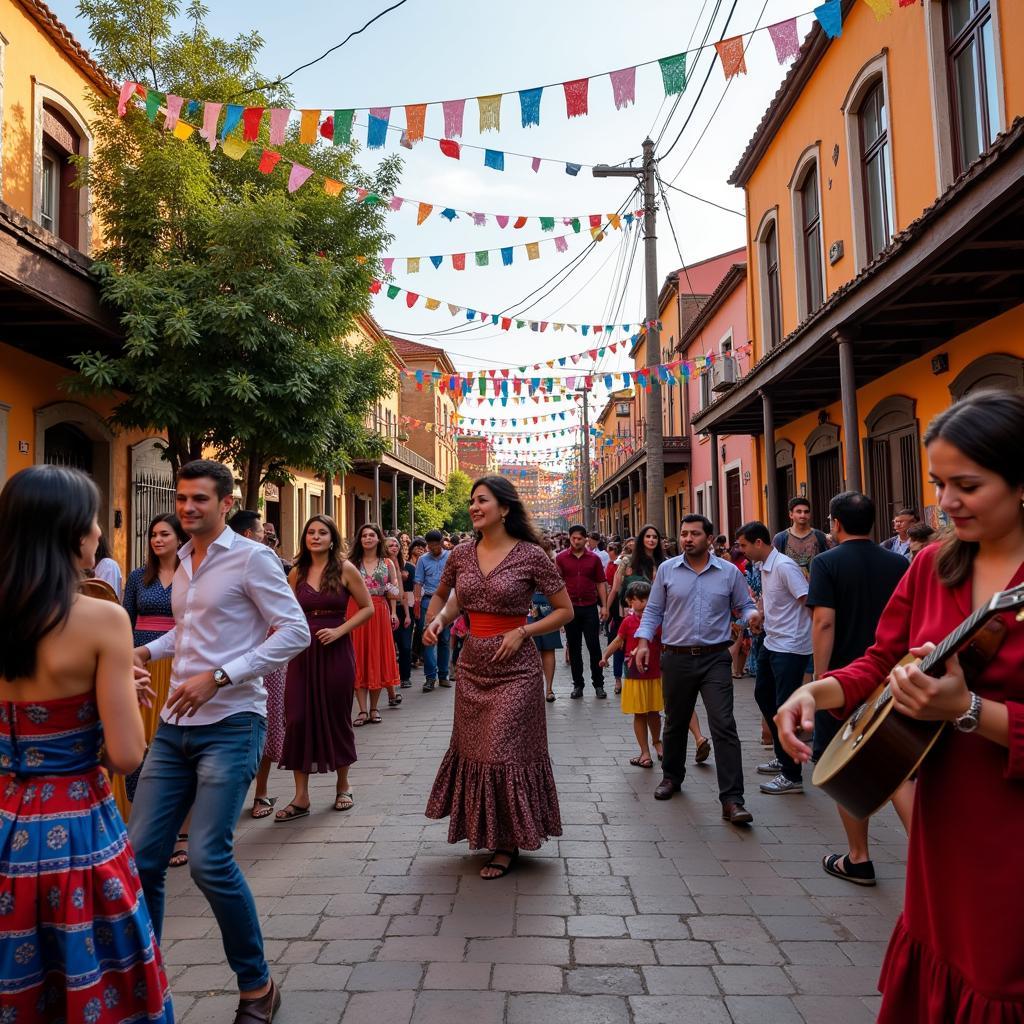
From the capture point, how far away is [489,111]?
Result: 7.72 meters

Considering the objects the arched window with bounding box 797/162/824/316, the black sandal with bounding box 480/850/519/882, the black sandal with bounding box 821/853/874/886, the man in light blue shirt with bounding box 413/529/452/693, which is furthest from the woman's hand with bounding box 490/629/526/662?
the arched window with bounding box 797/162/824/316

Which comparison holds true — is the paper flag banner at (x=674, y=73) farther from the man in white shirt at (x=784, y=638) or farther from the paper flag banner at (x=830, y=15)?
the man in white shirt at (x=784, y=638)

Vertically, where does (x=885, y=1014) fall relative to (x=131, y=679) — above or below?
below

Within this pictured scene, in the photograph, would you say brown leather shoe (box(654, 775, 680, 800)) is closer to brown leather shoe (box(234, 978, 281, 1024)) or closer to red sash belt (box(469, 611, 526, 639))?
red sash belt (box(469, 611, 526, 639))

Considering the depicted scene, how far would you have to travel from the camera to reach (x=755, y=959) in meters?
3.42

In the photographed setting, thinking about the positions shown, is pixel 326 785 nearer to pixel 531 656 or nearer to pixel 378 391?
pixel 531 656

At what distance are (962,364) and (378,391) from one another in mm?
8221

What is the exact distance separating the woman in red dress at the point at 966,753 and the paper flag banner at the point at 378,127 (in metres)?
7.36

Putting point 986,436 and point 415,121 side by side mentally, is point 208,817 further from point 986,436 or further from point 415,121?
point 415,121

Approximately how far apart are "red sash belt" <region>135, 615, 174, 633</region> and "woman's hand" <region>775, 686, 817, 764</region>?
4.06 metres

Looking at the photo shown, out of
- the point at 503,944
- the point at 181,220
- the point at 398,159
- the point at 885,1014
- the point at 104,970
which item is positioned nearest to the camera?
the point at 885,1014

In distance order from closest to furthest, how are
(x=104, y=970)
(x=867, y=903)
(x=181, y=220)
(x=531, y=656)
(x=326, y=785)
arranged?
(x=104, y=970)
(x=867, y=903)
(x=531, y=656)
(x=326, y=785)
(x=181, y=220)

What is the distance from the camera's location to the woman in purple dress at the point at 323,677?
5691 millimetres

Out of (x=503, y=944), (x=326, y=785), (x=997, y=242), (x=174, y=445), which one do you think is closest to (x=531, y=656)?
(x=503, y=944)
